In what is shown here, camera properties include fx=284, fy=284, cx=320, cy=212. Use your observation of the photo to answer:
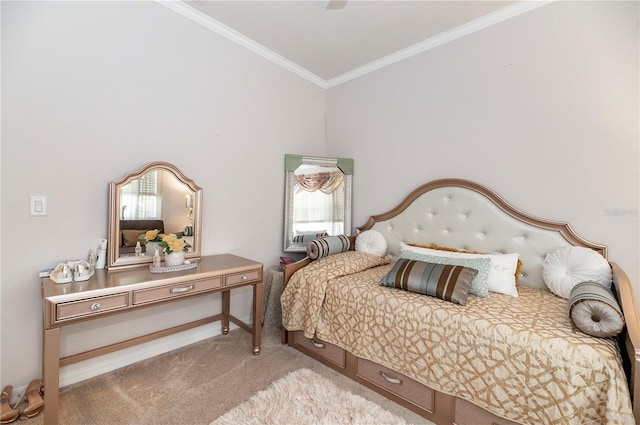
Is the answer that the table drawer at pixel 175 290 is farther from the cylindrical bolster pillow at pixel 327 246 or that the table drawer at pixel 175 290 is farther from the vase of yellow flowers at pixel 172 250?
the cylindrical bolster pillow at pixel 327 246

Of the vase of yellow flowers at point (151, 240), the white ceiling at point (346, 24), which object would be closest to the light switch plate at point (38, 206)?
the vase of yellow flowers at point (151, 240)

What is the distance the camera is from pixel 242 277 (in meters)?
A: 2.06

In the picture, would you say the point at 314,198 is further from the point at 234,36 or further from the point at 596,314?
the point at 596,314

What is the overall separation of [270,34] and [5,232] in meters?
2.32

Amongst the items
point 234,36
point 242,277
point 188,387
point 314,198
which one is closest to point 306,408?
point 188,387

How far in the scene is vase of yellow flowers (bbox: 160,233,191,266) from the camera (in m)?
1.93

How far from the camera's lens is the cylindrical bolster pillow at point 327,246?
7.87ft

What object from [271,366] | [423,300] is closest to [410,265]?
[423,300]

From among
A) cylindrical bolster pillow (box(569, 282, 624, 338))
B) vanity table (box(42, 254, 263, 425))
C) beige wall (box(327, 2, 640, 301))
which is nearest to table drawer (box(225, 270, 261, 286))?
vanity table (box(42, 254, 263, 425))

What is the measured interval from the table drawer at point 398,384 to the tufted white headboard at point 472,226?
112cm

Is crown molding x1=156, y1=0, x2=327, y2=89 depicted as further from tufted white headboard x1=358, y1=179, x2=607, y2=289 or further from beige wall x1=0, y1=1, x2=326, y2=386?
tufted white headboard x1=358, y1=179, x2=607, y2=289

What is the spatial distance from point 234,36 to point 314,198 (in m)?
1.65

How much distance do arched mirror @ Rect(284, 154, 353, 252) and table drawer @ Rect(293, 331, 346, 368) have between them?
36.2 inches

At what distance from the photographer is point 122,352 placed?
6.52 feet
